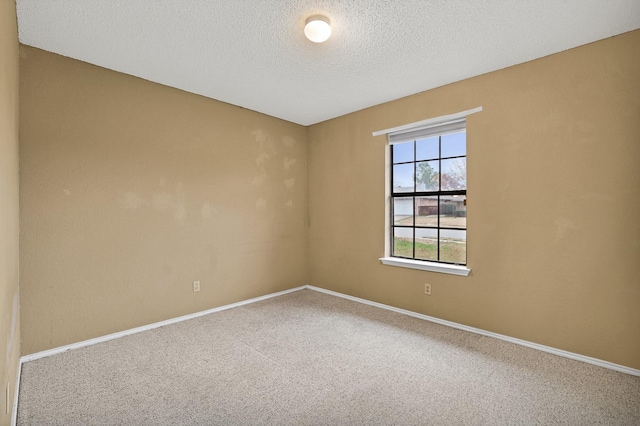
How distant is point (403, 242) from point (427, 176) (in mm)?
839

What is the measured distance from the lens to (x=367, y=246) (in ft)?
12.9

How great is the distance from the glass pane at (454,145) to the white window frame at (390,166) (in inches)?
6.9

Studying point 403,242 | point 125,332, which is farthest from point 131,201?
point 403,242

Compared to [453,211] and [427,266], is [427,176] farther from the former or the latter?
[427,266]

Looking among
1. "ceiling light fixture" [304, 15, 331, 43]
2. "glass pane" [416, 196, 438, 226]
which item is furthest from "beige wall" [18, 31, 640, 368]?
"ceiling light fixture" [304, 15, 331, 43]

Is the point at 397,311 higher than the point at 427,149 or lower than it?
lower

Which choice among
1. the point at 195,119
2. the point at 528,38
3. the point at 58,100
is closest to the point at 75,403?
the point at 58,100

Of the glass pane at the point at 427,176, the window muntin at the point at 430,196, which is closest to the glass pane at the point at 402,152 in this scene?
the window muntin at the point at 430,196

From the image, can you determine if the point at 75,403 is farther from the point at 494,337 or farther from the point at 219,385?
the point at 494,337

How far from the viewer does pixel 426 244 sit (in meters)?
3.48

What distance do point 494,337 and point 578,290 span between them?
794mm

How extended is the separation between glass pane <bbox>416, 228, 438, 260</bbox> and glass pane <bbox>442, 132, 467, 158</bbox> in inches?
33.6

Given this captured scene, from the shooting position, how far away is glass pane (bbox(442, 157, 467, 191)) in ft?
10.6

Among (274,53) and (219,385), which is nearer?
(219,385)
